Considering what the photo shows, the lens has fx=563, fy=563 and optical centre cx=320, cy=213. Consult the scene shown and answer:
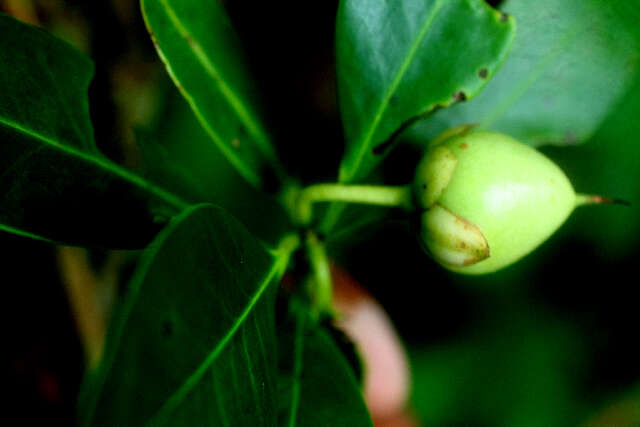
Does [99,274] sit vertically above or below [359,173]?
below

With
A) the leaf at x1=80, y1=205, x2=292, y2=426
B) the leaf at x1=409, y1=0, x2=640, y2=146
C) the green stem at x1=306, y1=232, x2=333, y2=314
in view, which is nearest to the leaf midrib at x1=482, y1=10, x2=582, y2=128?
the leaf at x1=409, y1=0, x2=640, y2=146

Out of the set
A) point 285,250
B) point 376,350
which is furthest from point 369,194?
point 376,350

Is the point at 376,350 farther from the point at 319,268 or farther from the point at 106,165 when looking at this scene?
the point at 106,165

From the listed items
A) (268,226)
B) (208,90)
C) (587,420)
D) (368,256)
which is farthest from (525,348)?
(208,90)

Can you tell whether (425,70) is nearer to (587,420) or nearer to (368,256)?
(368,256)

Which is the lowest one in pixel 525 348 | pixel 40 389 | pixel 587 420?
pixel 587 420

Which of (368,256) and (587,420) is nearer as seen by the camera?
(368,256)
